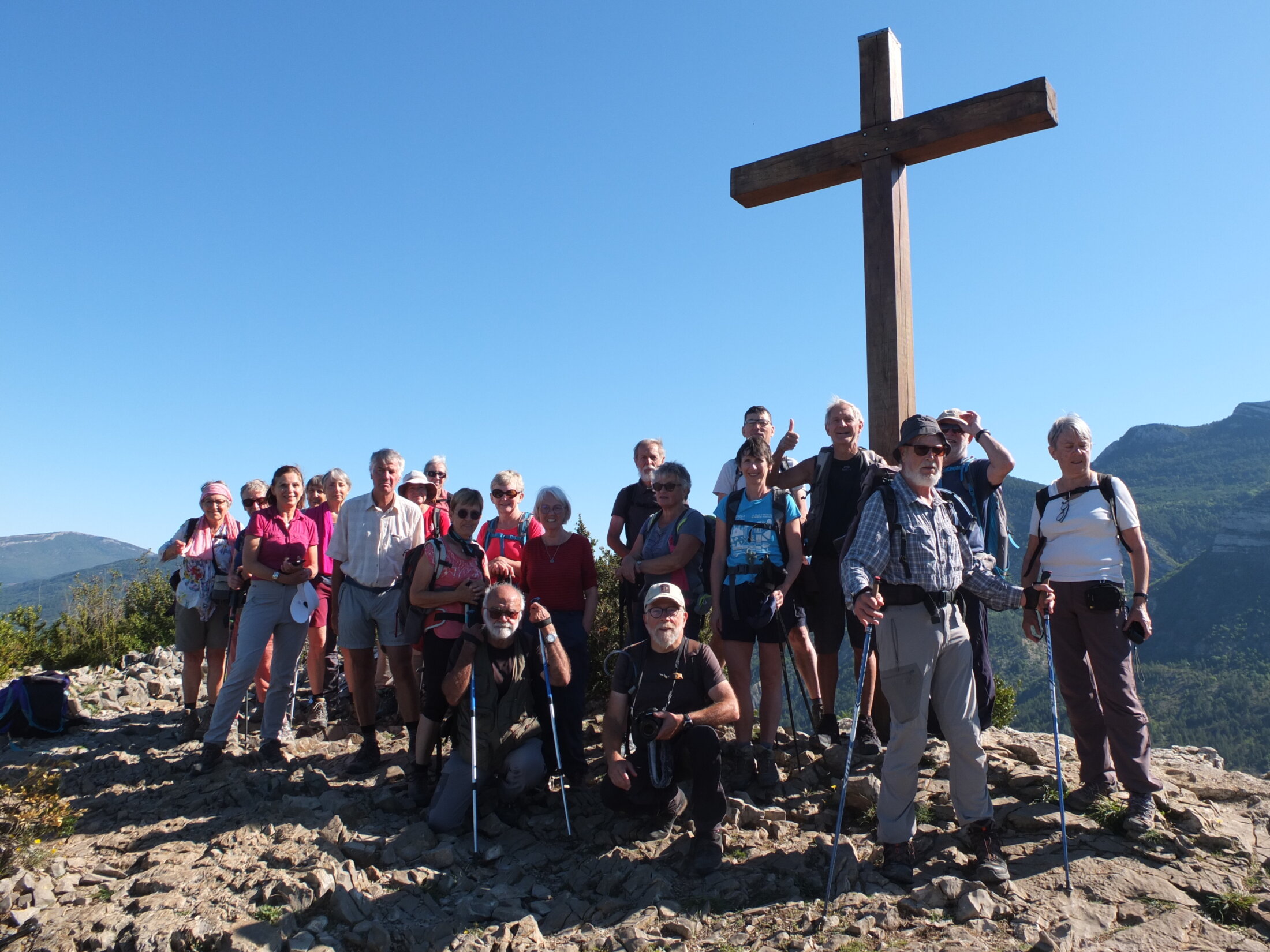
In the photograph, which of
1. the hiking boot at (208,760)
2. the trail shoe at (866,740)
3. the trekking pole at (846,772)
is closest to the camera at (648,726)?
the trekking pole at (846,772)

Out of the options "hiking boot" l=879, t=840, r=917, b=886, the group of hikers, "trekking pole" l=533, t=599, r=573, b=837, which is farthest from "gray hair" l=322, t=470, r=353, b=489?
"hiking boot" l=879, t=840, r=917, b=886

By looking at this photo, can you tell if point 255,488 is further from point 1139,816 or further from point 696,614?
point 1139,816

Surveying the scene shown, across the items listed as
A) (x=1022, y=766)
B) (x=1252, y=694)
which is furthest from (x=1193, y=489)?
(x=1022, y=766)

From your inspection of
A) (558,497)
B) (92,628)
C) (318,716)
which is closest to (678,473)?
(558,497)

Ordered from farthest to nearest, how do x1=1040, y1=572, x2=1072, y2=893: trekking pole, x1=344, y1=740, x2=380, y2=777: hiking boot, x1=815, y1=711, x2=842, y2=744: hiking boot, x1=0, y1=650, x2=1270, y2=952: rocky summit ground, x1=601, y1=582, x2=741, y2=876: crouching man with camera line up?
x1=344, y1=740, x2=380, y2=777: hiking boot
x1=815, y1=711, x2=842, y2=744: hiking boot
x1=601, y1=582, x2=741, y2=876: crouching man with camera
x1=1040, y1=572, x2=1072, y2=893: trekking pole
x1=0, y1=650, x2=1270, y2=952: rocky summit ground

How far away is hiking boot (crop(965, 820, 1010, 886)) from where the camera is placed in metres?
4.13

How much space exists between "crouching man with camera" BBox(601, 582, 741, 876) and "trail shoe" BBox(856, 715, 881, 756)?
43.0 inches

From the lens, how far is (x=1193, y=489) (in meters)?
187

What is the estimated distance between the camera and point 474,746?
5289 mm

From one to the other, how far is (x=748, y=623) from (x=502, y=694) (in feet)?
5.71

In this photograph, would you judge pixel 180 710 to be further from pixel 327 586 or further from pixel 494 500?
pixel 494 500

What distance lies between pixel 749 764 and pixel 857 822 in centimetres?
83

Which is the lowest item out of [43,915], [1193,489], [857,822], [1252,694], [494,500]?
[1252,694]

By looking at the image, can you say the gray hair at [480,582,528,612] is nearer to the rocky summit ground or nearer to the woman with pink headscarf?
the rocky summit ground
